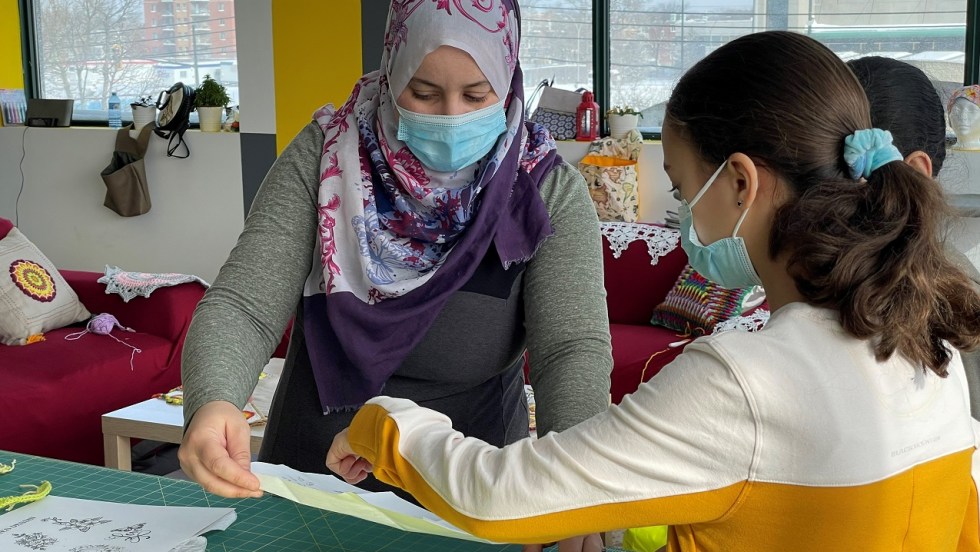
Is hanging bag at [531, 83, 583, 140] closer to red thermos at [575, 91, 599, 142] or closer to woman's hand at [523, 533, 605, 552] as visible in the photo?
red thermos at [575, 91, 599, 142]

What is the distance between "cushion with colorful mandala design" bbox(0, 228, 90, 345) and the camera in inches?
150

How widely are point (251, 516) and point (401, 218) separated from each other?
469mm

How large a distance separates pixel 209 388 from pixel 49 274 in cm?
313

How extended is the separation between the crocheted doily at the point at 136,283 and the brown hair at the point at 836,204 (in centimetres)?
334

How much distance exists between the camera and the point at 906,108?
52.9 inches

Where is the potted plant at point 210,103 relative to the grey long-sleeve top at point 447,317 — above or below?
above

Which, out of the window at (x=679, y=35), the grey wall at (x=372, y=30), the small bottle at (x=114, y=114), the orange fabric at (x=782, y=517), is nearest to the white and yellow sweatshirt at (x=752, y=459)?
the orange fabric at (x=782, y=517)

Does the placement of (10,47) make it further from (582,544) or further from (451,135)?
(582,544)

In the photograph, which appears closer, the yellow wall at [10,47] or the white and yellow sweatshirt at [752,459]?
the white and yellow sweatshirt at [752,459]

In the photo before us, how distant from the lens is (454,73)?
138 centimetres

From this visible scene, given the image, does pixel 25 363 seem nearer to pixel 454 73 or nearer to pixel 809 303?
pixel 454 73

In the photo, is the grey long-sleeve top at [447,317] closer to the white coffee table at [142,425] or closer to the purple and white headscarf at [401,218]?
the purple and white headscarf at [401,218]

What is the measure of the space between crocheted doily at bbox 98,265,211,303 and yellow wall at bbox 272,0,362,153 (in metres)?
1.20

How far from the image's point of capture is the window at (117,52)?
5770 mm
